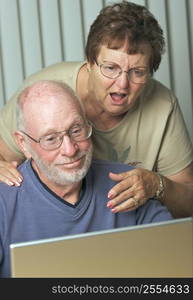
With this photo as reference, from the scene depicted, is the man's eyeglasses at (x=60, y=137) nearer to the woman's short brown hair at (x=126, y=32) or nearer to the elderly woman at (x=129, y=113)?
the elderly woman at (x=129, y=113)

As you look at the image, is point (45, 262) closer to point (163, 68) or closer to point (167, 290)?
point (167, 290)

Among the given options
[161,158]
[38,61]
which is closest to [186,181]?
[161,158]

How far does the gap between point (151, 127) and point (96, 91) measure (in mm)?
256

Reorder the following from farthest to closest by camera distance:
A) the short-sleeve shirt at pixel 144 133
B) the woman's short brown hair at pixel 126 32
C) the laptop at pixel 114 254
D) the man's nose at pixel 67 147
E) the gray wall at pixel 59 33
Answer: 1. the gray wall at pixel 59 33
2. the short-sleeve shirt at pixel 144 133
3. the woman's short brown hair at pixel 126 32
4. the man's nose at pixel 67 147
5. the laptop at pixel 114 254

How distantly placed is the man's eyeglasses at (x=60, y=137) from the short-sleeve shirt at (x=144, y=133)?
44 cm

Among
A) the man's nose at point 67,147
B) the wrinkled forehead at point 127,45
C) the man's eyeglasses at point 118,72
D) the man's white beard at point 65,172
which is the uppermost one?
the wrinkled forehead at point 127,45

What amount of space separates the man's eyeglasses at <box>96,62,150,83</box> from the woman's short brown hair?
0.15 feet

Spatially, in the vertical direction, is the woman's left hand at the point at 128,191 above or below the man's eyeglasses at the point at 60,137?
below

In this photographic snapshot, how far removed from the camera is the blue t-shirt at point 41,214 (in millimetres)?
1390

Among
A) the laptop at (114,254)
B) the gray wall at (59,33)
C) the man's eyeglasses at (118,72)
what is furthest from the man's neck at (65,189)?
Answer: the gray wall at (59,33)

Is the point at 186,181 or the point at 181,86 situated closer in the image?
the point at 186,181

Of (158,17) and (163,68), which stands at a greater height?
(158,17)

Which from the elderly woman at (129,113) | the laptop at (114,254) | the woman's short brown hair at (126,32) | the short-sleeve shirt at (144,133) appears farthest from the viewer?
the short-sleeve shirt at (144,133)

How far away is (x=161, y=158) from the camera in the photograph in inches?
76.0
